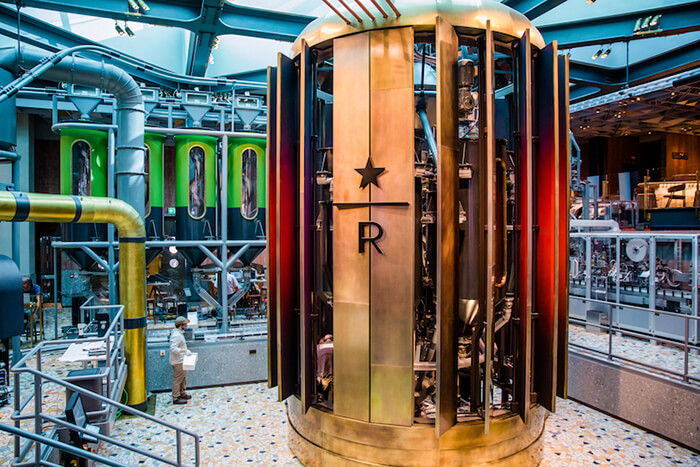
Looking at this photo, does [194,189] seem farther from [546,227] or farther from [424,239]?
[546,227]

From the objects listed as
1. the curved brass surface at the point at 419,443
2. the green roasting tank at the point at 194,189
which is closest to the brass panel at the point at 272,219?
the curved brass surface at the point at 419,443

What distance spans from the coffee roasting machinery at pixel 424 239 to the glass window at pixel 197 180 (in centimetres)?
585

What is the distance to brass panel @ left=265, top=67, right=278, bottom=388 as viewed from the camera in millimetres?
6367

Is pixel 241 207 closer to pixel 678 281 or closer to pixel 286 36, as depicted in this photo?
pixel 286 36

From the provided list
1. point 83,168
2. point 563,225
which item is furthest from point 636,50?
point 83,168

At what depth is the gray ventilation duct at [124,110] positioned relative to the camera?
8.22 metres

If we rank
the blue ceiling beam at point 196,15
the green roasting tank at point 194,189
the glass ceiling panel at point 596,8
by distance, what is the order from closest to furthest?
the blue ceiling beam at point 196,15 → the glass ceiling panel at point 596,8 → the green roasting tank at point 194,189

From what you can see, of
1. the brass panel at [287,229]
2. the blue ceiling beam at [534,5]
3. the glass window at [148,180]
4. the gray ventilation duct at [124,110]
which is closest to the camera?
the brass panel at [287,229]

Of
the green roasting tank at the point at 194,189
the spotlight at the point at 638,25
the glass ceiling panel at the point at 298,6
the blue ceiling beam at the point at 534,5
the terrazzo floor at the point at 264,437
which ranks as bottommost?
the terrazzo floor at the point at 264,437

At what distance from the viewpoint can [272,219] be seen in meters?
6.54

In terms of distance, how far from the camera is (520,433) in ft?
18.9

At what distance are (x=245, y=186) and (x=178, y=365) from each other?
4.66m

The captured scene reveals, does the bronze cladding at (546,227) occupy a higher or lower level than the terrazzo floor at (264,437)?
higher

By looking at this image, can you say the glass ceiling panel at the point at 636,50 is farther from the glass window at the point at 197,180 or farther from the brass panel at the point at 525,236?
the glass window at the point at 197,180
